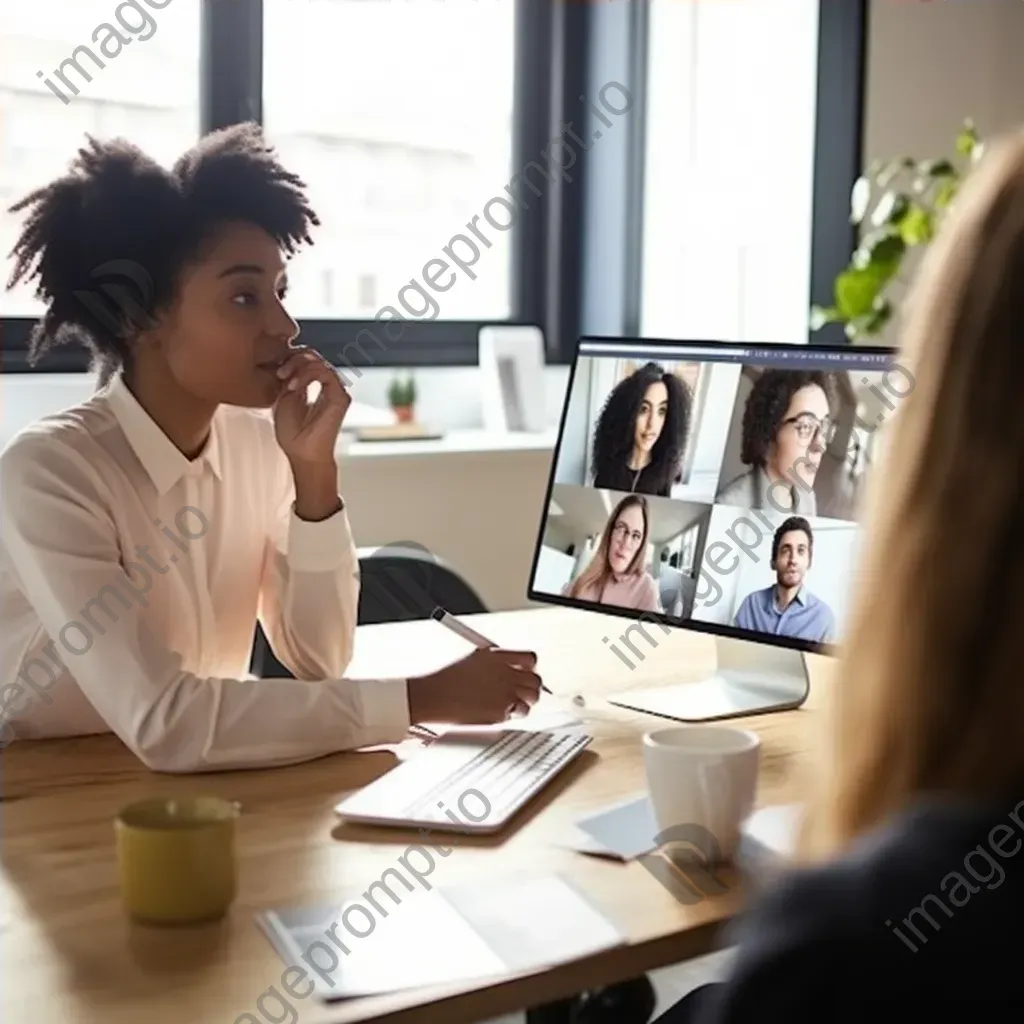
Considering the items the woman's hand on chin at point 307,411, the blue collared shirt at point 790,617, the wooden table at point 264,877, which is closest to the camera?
the wooden table at point 264,877

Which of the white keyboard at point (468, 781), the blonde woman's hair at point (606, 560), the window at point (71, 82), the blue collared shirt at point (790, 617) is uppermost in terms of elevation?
the window at point (71, 82)

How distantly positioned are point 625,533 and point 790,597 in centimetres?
22

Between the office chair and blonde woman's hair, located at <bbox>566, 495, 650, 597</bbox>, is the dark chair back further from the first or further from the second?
blonde woman's hair, located at <bbox>566, 495, 650, 597</bbox>

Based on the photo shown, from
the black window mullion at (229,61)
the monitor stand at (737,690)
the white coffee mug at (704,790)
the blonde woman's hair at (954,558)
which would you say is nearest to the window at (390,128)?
the black window mullion at (229,61)

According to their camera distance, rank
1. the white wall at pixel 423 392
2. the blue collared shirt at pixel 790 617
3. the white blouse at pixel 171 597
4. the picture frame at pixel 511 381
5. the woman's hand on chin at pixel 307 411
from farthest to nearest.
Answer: the picture frame at pixel 511 381, the white wall at pixel 423 392, the woman's hand on chin at pixel 307 411, the blue collared shirt at pixel 790 617, the white blouse at pixel 171 597

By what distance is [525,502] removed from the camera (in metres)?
3.26

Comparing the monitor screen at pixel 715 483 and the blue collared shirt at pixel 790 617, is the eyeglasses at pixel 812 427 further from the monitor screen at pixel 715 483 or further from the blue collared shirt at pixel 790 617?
the blue collared shirt at pixel 790 617

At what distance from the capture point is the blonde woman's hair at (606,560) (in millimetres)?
1591

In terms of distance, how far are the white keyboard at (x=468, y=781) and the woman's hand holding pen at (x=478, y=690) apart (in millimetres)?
24

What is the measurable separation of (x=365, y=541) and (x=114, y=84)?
3.62 ft

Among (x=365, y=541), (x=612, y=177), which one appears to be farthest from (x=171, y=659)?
(x=612, y=177)

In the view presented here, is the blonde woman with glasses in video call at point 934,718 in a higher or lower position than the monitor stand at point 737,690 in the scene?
higher

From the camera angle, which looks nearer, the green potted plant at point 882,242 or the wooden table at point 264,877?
the wooden table at point 264,877

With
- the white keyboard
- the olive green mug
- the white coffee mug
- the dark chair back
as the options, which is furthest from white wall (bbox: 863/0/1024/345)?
the olive green mug
